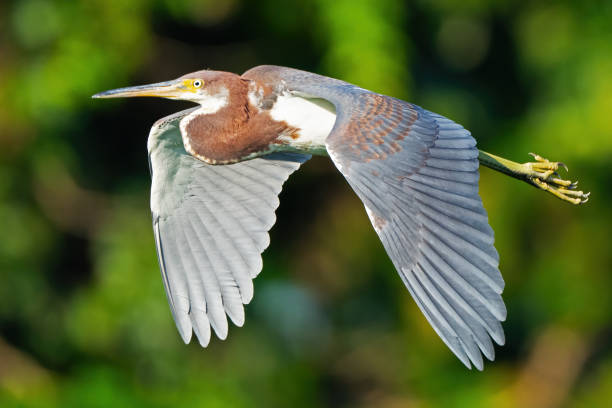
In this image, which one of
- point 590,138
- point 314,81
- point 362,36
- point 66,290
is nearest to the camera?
point 314,81

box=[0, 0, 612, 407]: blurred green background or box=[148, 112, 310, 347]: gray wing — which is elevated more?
box=[148, 112, 310, 347]: gray wing

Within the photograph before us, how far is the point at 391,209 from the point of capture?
3756mm

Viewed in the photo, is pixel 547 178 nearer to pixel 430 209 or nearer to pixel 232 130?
pixel 430 209

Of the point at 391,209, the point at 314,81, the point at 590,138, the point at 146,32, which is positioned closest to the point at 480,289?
the point at 391,209

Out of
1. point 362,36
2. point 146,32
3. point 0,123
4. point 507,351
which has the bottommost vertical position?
point 507,351

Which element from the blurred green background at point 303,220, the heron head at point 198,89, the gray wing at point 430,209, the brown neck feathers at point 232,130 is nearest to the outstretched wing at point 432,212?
the gray wing at point 430,209

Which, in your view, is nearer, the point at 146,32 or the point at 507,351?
the point at 146,32

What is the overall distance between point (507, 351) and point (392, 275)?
44.7 inches

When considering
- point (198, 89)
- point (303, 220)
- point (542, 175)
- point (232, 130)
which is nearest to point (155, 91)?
point (198, 89)

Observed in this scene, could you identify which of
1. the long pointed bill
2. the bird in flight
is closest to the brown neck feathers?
the bird in flight

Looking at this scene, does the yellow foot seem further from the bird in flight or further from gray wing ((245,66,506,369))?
gray wing ((245,66,506,369))

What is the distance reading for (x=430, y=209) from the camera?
148 inches

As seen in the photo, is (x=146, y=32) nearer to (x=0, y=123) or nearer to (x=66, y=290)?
(x=0, y=123)

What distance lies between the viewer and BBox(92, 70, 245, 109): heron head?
14.3ft
